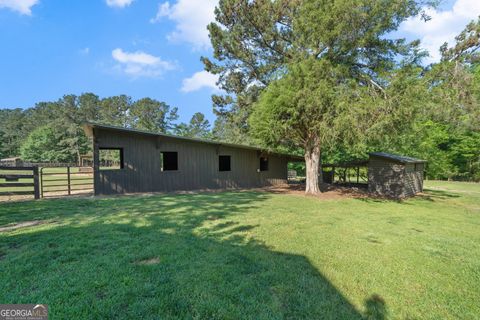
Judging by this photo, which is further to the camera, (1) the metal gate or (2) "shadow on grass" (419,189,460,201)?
(2) "shadow on grass" (419,189,460,201)

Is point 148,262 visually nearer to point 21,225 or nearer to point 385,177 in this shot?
point 21,225

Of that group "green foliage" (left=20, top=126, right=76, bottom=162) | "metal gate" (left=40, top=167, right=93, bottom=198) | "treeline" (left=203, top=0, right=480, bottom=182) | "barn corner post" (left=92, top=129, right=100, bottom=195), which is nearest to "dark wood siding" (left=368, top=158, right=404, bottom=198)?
"treeline" (left=203, top=0, right=480, bottom=182)

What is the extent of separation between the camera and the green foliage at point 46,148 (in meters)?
40.4

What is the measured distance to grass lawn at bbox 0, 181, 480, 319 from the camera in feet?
6.66

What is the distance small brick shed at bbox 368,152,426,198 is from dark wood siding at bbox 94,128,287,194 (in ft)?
19.0

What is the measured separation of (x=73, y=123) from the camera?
44.0m

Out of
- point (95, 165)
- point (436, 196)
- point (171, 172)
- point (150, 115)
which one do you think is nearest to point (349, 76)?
point (436, 196)

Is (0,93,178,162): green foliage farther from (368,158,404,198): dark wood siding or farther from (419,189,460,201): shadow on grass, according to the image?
(419,189,460,201): shadow on grass

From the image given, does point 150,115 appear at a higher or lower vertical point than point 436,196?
higher

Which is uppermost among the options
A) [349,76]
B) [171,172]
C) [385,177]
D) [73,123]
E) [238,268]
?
[73,123]

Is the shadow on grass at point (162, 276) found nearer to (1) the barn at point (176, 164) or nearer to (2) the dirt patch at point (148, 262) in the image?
(2) the dirt patch at point (148, 262)

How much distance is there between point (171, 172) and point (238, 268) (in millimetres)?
8890

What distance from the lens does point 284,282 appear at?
2.47 m

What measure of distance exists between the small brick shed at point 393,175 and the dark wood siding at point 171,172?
5.78 m
